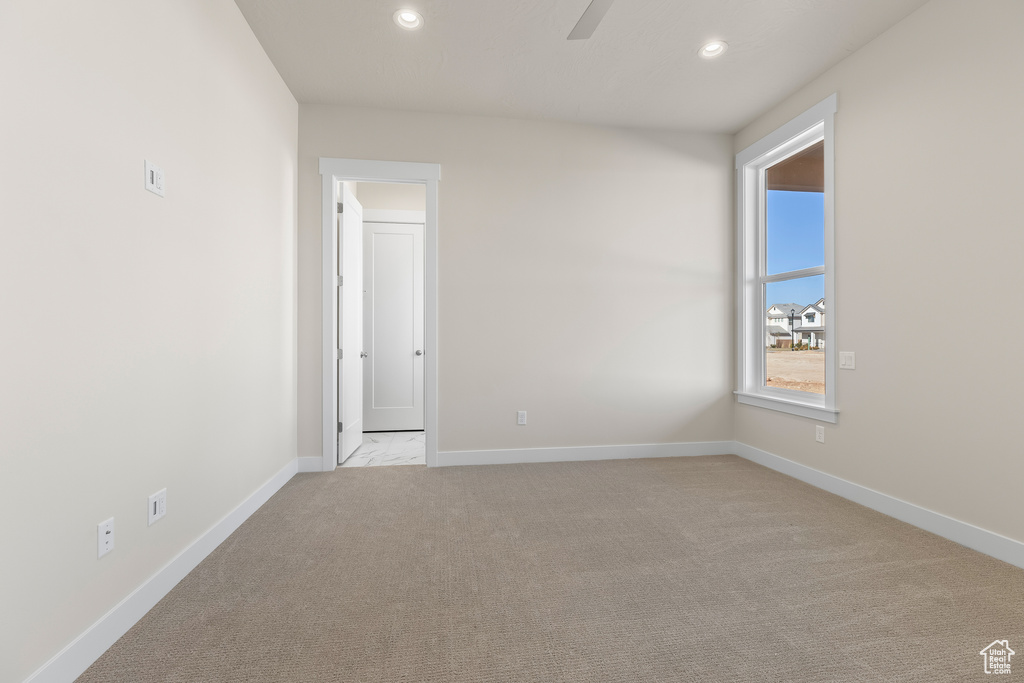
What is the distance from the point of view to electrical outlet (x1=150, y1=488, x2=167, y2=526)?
5.90 ft

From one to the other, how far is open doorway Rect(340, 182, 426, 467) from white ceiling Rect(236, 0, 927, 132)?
5.36 feet

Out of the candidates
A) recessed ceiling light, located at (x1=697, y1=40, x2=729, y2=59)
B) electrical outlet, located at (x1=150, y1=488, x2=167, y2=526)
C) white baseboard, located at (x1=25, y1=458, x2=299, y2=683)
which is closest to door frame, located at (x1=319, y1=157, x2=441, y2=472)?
white baseboard, located at (x1=25, y1=458, x2=299, y2=683)

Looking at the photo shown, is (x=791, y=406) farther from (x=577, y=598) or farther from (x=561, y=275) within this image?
(x=577, y=598)

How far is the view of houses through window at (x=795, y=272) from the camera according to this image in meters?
3.38

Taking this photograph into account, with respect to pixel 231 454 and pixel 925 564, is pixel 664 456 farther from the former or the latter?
pixel 231 454

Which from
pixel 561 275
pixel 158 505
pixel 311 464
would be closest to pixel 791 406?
pixel 561 275

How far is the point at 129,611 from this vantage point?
165 centimetres

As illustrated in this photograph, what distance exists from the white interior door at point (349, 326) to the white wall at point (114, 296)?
109cm

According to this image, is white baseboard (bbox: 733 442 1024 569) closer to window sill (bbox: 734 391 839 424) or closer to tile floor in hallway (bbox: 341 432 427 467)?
window sill (bbox: 734 391 839 424)

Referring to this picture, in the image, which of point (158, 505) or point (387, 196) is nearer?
point (158, 505)

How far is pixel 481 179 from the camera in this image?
12.5ft

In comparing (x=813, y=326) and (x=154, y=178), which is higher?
(x=154, y=178)

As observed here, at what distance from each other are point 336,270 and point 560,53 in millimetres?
2190

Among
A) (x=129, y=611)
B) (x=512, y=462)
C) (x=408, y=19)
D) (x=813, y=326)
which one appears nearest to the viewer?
(x=129, y=611)
